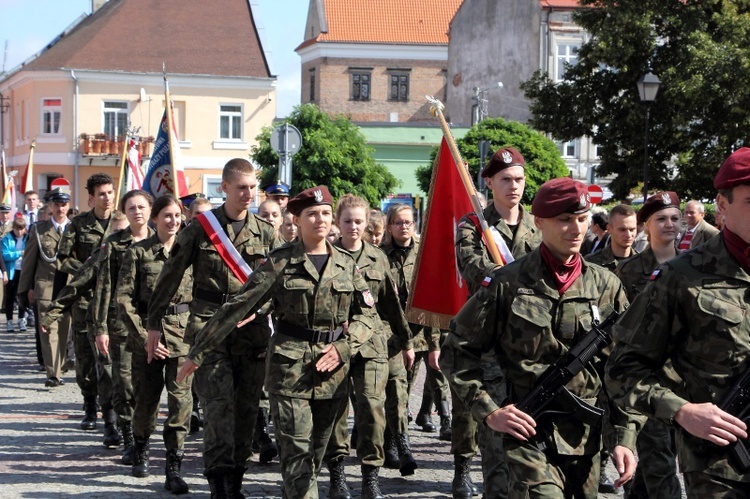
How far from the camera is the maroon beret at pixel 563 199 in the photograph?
5.23 meters

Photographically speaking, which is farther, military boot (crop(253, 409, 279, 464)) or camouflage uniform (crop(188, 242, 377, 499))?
military boot (crop(253, 409, 279, 464))

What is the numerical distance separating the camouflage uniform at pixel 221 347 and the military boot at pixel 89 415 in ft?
11.2

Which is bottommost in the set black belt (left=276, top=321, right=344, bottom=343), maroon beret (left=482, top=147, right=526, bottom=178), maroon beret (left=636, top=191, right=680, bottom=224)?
black belt (left=276, top=321, right=344, bottom=343)

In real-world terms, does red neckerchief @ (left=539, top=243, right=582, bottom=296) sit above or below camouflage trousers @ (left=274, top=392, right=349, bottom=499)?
above

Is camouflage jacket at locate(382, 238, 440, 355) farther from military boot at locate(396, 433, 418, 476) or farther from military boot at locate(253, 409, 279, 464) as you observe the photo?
military boot at locate(253, 409, 279, 464)

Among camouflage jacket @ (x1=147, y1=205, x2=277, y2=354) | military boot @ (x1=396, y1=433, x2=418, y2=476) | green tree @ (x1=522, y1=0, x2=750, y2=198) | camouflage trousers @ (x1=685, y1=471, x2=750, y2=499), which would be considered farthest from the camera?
green tree @ (x1=522, y1=0, x2=750, y2=198)

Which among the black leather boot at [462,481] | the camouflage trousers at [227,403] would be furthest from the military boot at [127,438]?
the black leather boot at [462,481]

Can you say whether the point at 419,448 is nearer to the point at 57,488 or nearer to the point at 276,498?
the point at 276,498

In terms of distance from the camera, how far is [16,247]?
2134cm

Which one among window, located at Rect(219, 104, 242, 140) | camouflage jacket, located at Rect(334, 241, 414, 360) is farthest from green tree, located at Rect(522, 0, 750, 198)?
window, located at Rect(219, 104, 242, 140)

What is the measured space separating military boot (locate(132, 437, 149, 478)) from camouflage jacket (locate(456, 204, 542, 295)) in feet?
9.77

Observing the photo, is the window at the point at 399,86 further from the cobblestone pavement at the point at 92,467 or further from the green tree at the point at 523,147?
the cobblestone pavement at the point at 92,467

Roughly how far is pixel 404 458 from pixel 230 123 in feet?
167

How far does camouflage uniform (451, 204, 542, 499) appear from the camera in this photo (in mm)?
5926
